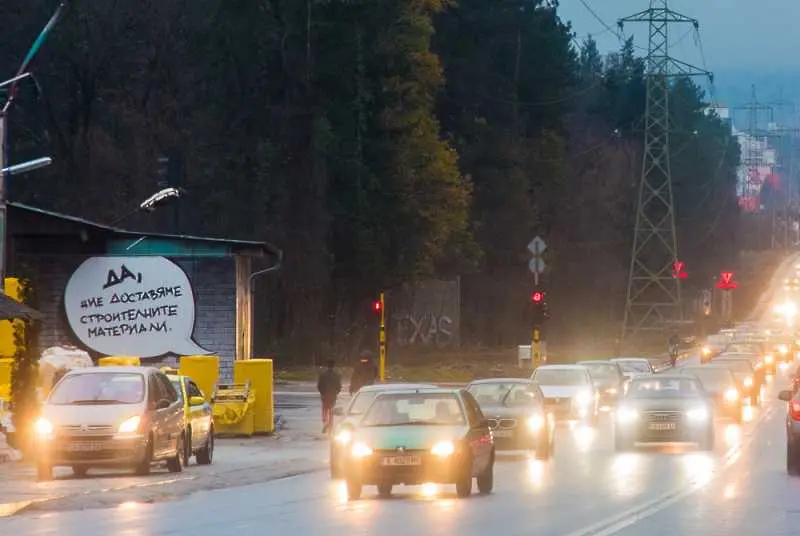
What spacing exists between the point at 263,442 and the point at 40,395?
15.5ft

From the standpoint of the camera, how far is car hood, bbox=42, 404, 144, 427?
30562 mm

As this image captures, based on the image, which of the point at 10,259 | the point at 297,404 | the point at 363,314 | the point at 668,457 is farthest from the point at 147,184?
the point at 668,457

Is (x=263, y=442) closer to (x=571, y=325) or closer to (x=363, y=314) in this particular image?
(x=363, y=314)

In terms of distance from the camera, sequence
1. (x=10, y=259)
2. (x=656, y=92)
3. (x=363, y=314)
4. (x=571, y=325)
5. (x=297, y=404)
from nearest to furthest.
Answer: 1. (x=10, y=259)
2. (x=297, y=404)
3. (x=363, y=314)
4. (x=571, y=325)
5. (x=656, y=92)

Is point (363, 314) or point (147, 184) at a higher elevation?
point (147, 184)

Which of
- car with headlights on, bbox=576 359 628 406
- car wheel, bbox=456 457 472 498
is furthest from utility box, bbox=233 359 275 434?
car wheel, bbox=456 457 472 498

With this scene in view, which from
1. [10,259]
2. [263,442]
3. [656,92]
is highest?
[656,92]

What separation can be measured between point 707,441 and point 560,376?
559 inches

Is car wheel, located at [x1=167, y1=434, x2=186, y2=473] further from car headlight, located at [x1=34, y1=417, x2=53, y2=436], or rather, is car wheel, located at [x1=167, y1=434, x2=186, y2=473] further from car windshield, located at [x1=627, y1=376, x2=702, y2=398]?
car windshield, located at [x1=627, y1=376, x2=702, y2=398]

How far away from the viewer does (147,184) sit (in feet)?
297

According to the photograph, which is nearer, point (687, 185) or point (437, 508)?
point (437, 508)

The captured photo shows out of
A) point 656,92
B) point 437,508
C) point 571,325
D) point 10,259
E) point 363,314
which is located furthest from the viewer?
point 656,92

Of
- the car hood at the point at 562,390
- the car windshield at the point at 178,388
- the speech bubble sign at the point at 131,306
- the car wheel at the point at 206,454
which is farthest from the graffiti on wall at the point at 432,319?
the car windshield at the point at 178,388

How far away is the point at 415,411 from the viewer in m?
27.3
